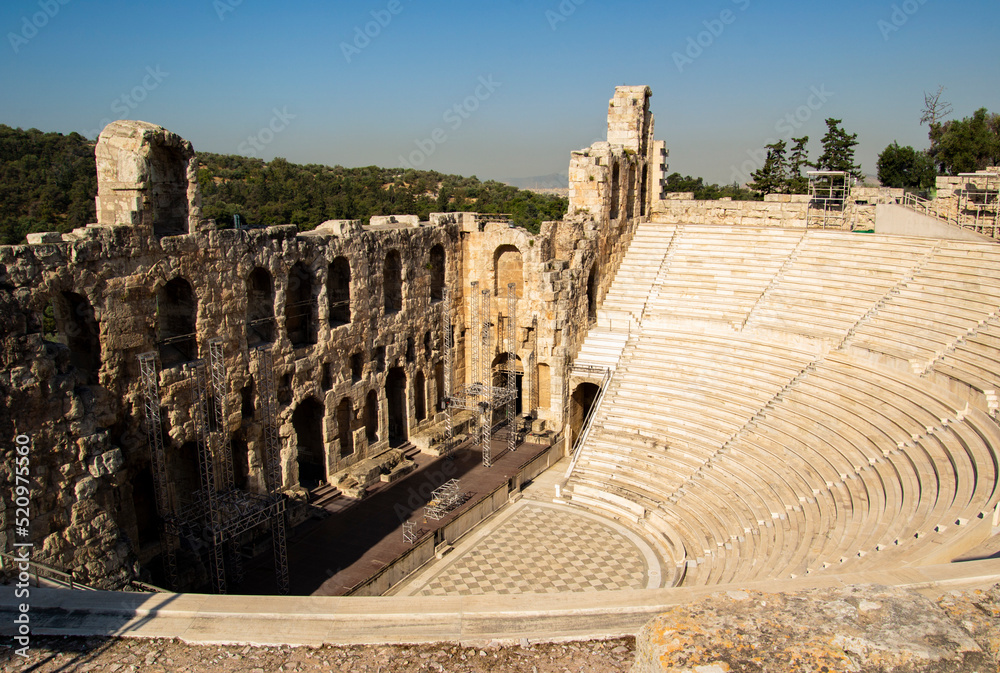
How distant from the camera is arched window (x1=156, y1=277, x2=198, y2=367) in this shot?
16.2 meters

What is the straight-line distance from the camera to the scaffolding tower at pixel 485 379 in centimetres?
2272

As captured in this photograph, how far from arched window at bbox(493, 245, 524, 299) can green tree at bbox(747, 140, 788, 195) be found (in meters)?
21.4

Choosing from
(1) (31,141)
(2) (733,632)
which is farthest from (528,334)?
(1) (31,141)

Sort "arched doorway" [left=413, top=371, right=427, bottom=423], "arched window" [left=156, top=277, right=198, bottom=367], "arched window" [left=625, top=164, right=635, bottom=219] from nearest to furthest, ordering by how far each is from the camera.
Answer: "arched window" [left=156, top=277, right=198, bottom=367] → "arched doorway" [left=413, top=371, right=427, bottom=423] → "arched window" [left=625, top=164, right=635, bottom=219]

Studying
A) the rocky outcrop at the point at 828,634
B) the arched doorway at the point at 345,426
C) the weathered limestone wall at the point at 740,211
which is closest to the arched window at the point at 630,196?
the weathered limestone wall at the point at 740,211

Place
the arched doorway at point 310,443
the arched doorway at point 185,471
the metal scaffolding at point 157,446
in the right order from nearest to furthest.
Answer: the metal scaffolding at point 157,446 → the arched doorway at point 185,471 → the arched doorway at point 310,443

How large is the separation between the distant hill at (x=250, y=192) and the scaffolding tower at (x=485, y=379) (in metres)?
9.19

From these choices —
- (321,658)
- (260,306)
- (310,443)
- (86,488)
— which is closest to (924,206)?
(310,443)

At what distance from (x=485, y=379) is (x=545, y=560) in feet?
28.2

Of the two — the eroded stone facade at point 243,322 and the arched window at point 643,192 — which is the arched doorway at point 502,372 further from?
the arched window at point 643,192

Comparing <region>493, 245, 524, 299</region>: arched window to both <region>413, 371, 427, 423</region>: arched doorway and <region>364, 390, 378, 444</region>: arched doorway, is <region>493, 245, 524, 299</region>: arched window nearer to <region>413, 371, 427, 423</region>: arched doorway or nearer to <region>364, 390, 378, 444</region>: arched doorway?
<region>413, 371, 427, 423</region>: arched doorway

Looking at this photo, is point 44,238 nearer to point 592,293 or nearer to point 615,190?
point 592,293

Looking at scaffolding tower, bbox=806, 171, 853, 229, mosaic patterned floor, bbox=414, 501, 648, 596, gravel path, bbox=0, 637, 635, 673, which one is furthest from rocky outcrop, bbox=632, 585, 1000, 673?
scaffolding tower, bbox=806, 171, 853, 229

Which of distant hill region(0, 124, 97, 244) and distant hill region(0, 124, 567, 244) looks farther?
distant hill region(0, 124, 567, 244)
